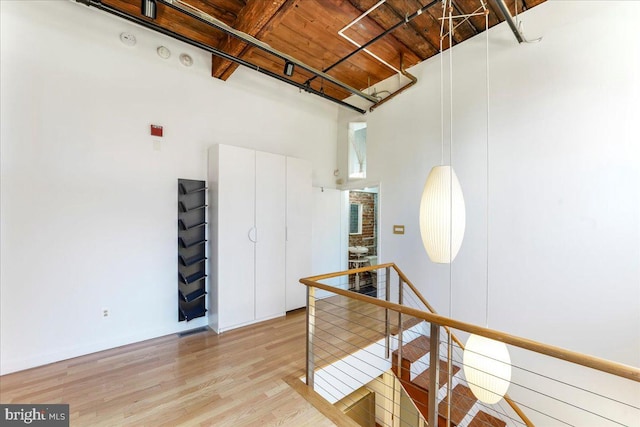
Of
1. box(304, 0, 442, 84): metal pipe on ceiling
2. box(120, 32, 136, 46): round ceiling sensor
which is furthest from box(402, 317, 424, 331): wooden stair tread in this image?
box(120, 32, 136, 46): round ceiling sensor

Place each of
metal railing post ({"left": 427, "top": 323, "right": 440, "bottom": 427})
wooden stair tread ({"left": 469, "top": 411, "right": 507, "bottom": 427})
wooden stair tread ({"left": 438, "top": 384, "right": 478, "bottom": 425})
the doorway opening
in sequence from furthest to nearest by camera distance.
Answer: the doorway opening
wooden stair tread ({"left": 469, "top": 411, "right": 507, "bottom": 427})
wooden stair tread ({"left": 438, "top": 384, "right": 478, "bottom": 425})
metal railing post ({"left": 427, "top": 323, "right": 440, "bottom": 427})

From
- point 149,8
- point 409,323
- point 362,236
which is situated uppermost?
point 149,8

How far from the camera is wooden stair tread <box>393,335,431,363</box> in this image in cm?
327

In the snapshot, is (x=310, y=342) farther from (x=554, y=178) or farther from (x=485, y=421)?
(x=554, y=178)

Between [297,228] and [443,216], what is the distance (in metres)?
2.67

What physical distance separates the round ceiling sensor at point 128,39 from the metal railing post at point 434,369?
4236mm

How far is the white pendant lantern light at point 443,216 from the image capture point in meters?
1.90

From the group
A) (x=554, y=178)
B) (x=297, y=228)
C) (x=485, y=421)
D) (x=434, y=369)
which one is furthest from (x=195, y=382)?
(x=554, y=178)

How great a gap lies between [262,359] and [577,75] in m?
4.43

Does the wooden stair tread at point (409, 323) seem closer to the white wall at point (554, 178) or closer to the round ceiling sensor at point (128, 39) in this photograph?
the white wall at point (554, 178)

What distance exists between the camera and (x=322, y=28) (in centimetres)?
323

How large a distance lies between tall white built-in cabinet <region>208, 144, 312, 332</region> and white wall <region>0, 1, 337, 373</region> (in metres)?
0.46

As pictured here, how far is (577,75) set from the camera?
272cm

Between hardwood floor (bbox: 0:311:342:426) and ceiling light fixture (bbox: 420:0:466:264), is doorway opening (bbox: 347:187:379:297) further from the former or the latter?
ceiling light fixture (bbox: 420:0:466:264)
